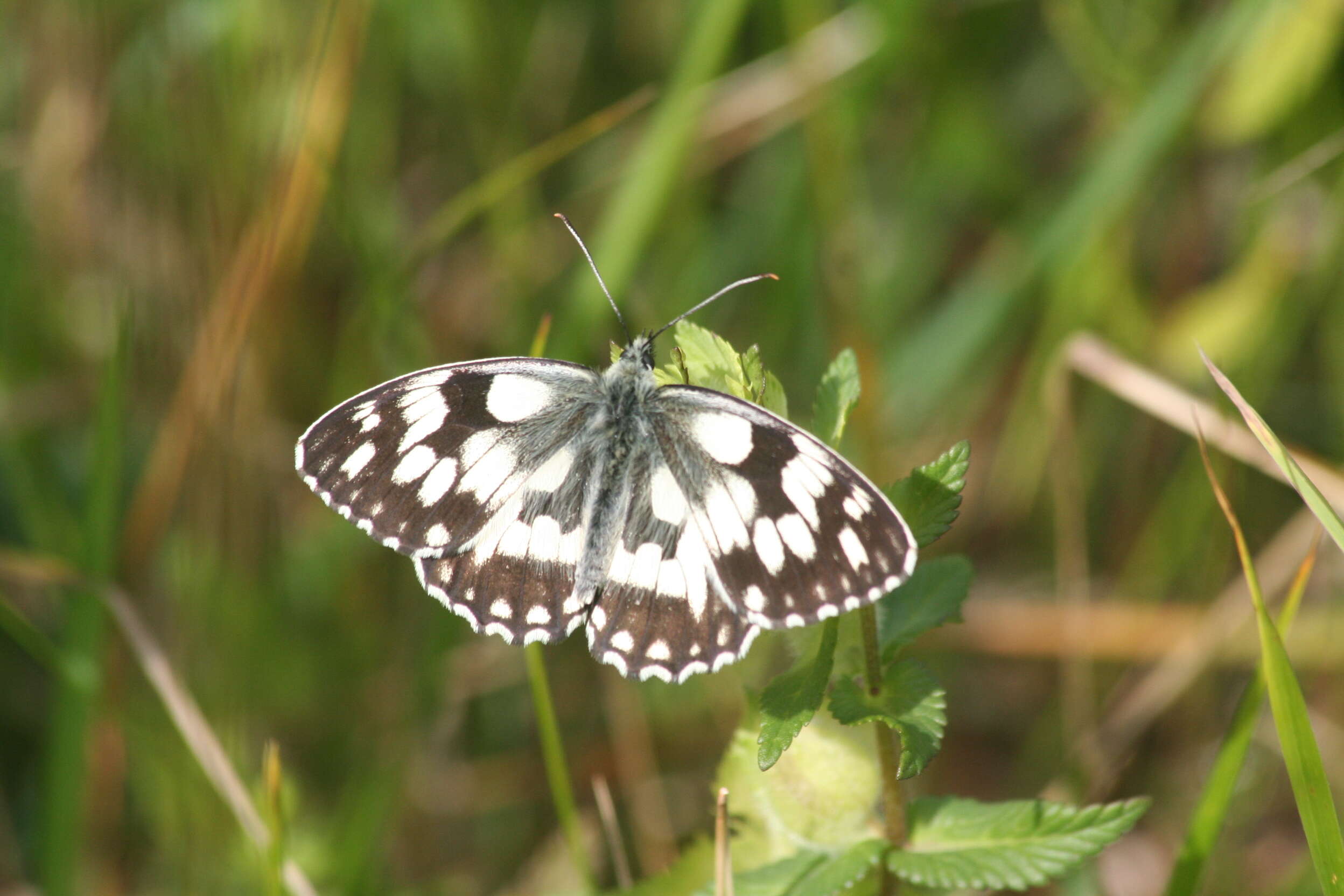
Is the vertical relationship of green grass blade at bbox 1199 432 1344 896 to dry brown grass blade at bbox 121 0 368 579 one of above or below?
below

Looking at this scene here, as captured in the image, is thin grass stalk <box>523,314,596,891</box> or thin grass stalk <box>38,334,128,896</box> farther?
thin grass stalk <box>38,334,128,896</box>

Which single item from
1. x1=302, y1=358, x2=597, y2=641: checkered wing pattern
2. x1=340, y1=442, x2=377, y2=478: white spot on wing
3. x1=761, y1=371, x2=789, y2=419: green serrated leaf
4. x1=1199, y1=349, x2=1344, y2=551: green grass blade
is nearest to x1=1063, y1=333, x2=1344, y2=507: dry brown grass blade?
x1=1199, y1=349, x2=1344, y2=551: green grass blade

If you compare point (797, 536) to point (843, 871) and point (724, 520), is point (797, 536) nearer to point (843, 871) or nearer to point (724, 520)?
point (724, 520)

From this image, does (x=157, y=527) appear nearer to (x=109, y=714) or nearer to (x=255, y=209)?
(x=109, y=714)

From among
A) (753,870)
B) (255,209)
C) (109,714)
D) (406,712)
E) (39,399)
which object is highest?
(255,209)

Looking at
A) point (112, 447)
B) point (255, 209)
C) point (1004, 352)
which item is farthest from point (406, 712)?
point (1004, 352)

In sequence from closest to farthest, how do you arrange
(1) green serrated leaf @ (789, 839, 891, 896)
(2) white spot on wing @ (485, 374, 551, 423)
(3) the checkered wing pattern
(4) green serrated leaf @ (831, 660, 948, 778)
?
(4) green serrated leaf @ (831, 660, 948, 778) → (1) green serrated leaf @ (789, 839, 891, 896) → (3) the checkered wing pattern → (2) white spot on wing @ (485, 374, 551, 423)

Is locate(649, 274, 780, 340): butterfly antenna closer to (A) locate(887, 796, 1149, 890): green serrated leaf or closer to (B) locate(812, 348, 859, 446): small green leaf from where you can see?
(B) locate(812, 348, 859, 446): small green leaf
